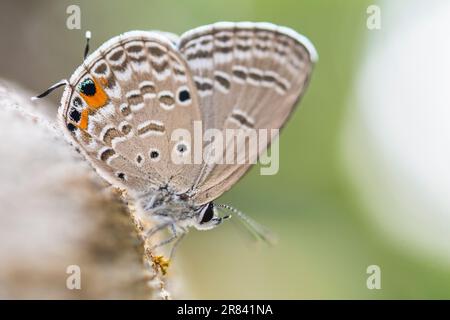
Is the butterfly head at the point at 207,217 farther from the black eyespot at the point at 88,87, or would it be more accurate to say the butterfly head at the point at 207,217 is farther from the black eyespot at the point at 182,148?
the black eyespot at the point at 88,87

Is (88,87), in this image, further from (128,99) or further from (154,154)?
(154,154)

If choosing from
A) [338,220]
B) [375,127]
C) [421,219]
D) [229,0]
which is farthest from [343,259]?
[229,0]

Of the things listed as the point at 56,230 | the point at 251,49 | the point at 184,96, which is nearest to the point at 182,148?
the point at 184,96

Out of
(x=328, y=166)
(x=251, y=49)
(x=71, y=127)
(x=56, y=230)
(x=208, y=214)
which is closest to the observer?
(x=56, y=230)

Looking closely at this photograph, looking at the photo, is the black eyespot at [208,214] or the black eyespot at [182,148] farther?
the black eyespot at [208,214]

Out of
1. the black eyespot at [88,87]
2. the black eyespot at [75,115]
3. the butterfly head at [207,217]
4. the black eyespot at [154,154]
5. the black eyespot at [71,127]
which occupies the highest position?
the black eyespot at [88,87]

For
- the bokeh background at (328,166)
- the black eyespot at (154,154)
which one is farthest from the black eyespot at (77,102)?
the bokeh background at (328,166)

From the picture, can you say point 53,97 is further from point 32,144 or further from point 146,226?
point 32,144
